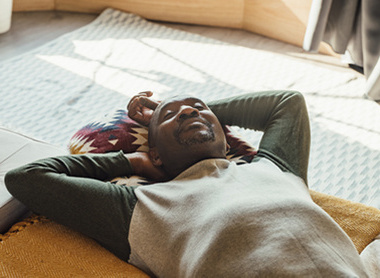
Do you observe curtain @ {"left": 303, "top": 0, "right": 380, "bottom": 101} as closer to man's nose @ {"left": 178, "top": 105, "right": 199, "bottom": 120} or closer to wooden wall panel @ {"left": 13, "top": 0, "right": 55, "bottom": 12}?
man's nose @ {"left": 178, "top": 105, "right": 199, "bottom": 120}

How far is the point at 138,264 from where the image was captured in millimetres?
1193

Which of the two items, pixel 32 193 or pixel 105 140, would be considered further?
pixel 105 140

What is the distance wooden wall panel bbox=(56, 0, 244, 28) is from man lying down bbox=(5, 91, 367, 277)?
69.7 inches

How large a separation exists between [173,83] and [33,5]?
1410 mm

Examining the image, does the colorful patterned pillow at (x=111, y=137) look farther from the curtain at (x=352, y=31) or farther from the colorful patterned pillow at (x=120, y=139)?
the curtain at (x=352, y=31)

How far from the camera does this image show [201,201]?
116cm

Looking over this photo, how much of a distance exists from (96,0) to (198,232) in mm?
2522

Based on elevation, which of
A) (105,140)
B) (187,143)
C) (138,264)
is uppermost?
(187,143)

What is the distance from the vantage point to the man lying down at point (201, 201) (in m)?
1.03

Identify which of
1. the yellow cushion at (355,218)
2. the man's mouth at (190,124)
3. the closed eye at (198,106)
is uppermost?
the closed eye at (198,106)

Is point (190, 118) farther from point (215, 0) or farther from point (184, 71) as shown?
point (215, 0)

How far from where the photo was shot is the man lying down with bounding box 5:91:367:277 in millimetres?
1025

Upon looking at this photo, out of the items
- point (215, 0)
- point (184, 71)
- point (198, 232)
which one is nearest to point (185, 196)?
point (198, 232)

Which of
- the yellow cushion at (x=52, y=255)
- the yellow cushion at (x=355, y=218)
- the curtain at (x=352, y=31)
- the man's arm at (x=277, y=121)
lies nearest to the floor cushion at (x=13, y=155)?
the yellow cushion at (x=52, y=255)
